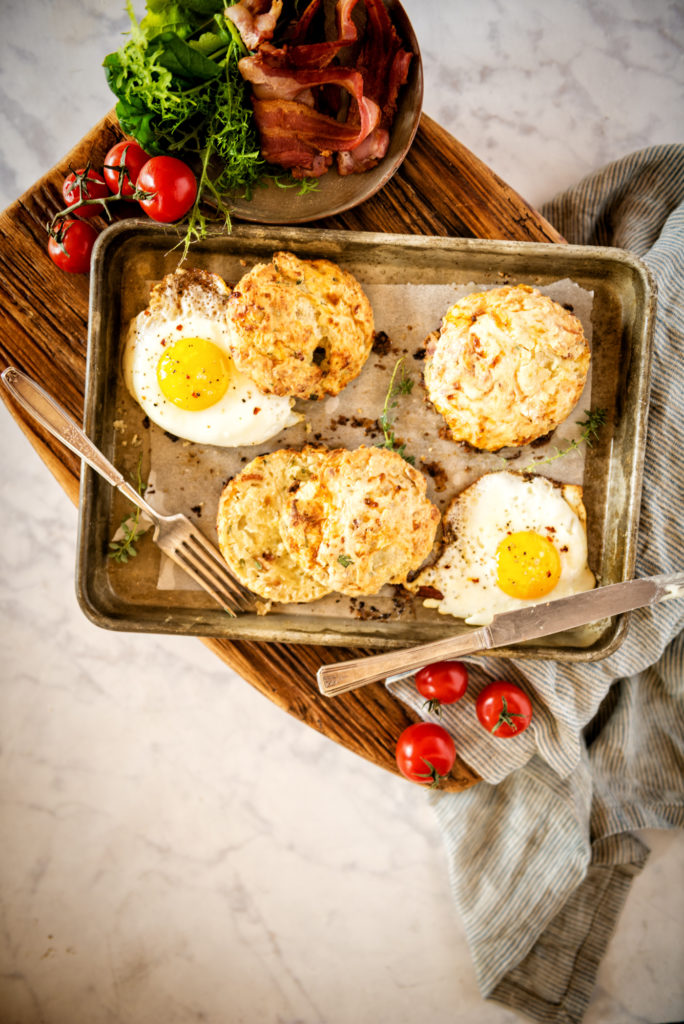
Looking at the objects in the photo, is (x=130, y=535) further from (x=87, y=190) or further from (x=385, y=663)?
(x=87, y=190)

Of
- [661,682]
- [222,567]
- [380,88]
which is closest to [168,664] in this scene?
[222,567]

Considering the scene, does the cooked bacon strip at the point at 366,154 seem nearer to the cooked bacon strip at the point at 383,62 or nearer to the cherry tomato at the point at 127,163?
the cooked bacon strip at the point at 383,62

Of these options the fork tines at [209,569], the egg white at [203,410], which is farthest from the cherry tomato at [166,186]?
the fork tines at [209,569]

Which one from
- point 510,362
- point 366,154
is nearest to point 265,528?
point 510,362

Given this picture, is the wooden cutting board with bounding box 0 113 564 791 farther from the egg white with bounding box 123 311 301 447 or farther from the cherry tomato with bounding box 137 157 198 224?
the cherry tomato with bounding box 137 157 198 224

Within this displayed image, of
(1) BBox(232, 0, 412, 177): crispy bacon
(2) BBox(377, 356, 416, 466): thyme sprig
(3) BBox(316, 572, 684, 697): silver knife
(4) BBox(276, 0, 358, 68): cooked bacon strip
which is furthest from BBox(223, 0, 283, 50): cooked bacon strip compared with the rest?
(3) BBox(316, 572, 684, 697): silver knife

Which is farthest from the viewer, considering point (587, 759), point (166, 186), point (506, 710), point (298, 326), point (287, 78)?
point (587, 759)
